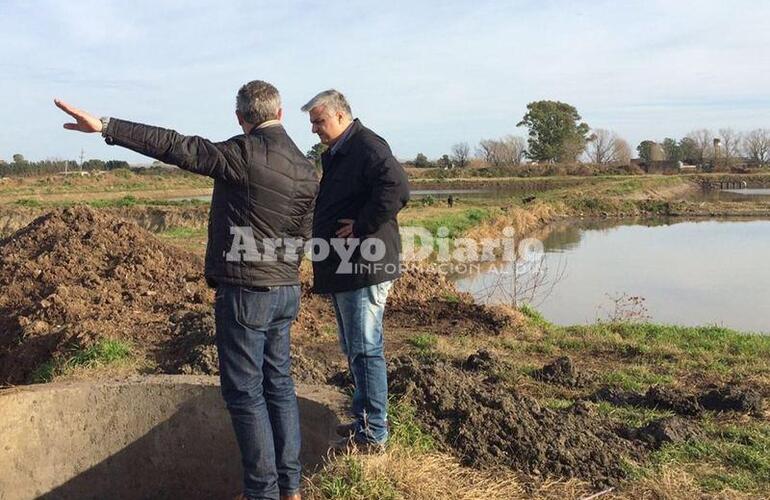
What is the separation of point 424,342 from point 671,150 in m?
95.6

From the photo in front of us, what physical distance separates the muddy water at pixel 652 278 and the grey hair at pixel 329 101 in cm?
811

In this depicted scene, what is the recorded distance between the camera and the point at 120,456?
14.8ft

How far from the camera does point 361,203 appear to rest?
147 inches

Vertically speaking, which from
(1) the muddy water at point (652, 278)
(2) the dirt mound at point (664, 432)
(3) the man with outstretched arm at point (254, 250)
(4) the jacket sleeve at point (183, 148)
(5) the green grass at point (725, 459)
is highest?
(4) the jacket sleeve at point (183, 148)

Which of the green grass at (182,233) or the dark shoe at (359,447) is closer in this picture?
the dark shoe at (359,447)

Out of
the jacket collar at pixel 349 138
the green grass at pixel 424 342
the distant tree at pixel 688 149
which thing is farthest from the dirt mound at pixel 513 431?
the distant tree at pixel 688 149

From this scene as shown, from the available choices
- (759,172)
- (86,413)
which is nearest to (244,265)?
(86,413)

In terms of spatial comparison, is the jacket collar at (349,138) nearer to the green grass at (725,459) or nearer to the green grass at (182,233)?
the green grass at (725,459)

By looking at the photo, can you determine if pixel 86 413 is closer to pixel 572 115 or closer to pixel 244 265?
→ pixel 244 265

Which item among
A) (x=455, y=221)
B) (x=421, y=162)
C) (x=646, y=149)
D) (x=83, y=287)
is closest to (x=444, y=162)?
(x=421, y=162)

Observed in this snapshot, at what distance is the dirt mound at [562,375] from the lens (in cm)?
605

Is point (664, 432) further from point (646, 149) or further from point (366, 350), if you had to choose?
point (646, 149)

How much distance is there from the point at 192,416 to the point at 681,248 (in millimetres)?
19626

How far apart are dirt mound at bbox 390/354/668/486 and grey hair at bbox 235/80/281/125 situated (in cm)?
206
